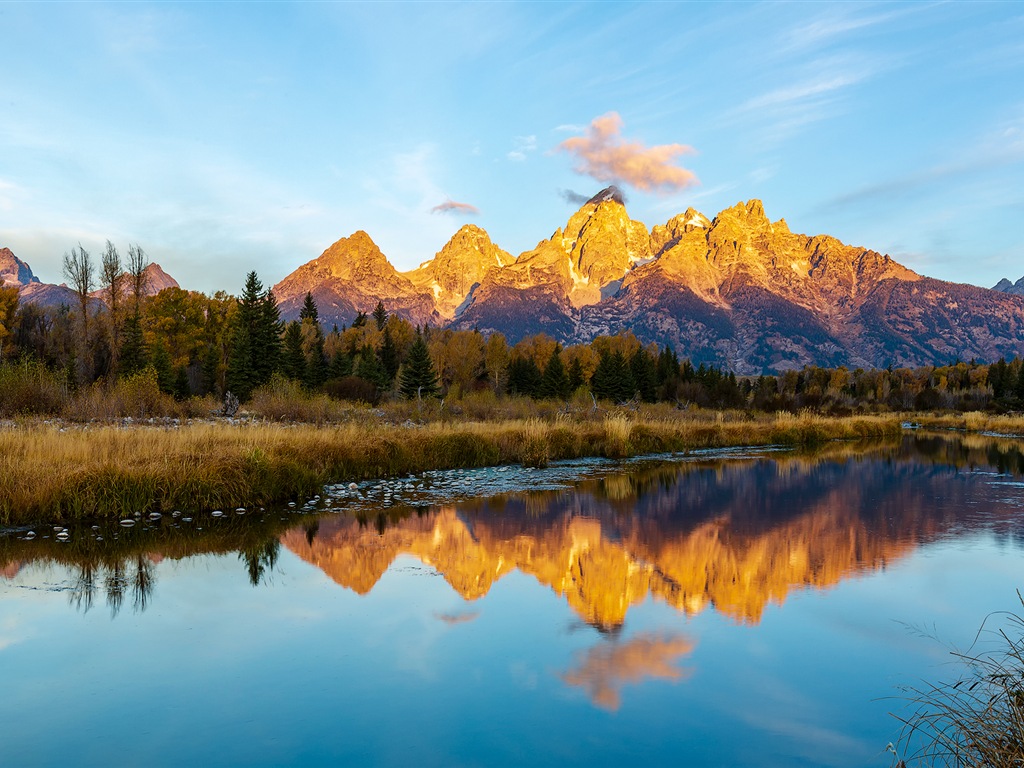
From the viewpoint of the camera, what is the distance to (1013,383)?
80.1 meters

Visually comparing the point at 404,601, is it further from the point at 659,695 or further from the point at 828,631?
the point at 828,631

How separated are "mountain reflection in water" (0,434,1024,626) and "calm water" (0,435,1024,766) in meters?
0.07

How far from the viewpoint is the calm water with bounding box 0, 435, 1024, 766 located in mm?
5793

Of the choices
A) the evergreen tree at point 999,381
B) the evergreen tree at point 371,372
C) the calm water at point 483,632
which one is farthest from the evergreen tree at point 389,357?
the evergreen tree at point 999,381

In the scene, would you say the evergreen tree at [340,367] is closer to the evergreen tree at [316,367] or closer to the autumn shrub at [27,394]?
the evergreen tree at [316,367]

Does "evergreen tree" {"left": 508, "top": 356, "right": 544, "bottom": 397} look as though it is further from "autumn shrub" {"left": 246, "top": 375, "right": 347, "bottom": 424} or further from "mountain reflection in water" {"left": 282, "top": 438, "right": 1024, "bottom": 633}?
"mountain reflection in water" {"left": 282, "top": 438, "right": 1024, "bottom": 633}

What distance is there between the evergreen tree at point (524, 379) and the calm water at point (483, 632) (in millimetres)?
65400

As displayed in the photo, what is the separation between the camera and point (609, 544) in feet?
43.4

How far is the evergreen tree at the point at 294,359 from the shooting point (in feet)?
199

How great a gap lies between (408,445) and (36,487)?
1111 cm

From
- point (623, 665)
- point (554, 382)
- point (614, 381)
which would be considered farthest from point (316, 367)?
point (623, 665)

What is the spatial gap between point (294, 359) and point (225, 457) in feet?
161

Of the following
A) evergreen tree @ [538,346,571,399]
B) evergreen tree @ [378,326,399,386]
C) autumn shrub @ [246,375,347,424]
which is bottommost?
autumn shrub @ [246,375,347,424]

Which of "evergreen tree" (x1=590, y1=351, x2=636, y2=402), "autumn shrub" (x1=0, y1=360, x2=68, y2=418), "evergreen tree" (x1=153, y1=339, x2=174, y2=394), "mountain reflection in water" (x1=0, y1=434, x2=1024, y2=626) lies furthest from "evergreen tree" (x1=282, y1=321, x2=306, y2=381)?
"mountain reflection in water" (x1=0, y1=434, x2=1024, y2=626)
